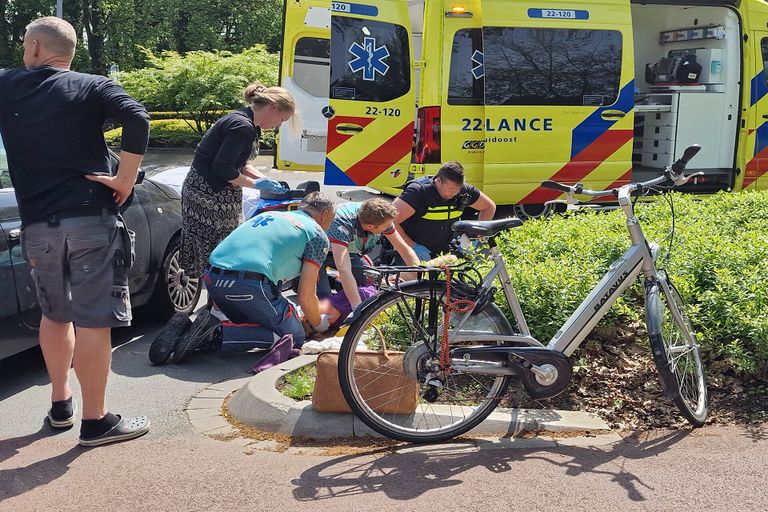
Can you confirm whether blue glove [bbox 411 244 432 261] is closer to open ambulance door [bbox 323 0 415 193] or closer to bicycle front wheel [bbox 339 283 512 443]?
open ambulance door [bbox 323 0 415 193]

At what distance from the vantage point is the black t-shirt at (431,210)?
6488mm

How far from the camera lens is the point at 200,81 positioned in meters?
18.1

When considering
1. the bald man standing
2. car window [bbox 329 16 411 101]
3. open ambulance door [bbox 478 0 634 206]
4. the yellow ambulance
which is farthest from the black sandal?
open ambulance door [bbox 478 0 634 206]

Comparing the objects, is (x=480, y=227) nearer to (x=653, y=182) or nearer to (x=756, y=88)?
(x=653, y=182)

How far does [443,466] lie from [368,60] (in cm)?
514

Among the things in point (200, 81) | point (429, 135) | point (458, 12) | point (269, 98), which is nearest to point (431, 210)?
point (269, 98)

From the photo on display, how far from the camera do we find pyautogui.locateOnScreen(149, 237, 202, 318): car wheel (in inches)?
247

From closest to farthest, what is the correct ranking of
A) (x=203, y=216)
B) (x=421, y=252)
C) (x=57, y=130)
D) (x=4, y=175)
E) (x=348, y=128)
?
(x=57, y=130) < (x=4, y=175) < (x=203, y=216) < (x=421, y=252) < (x=348, y=128)

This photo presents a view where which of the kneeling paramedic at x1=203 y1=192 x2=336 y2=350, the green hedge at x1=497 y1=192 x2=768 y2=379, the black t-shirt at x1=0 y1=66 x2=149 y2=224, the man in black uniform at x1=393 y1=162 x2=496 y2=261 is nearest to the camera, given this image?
the black t-shirt at x1=0 y1=66 x2=149 y2=224

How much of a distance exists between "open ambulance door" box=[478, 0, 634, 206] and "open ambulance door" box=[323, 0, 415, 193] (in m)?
0.80

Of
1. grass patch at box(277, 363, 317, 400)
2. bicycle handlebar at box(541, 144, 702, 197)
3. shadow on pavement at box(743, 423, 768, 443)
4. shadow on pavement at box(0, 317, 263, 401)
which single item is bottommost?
shadow on pavement at box(0, 317, 263, 401)

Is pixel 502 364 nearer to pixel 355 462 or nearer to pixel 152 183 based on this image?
pixel 355 462

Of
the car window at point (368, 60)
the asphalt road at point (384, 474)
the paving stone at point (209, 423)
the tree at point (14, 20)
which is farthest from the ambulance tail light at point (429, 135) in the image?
the tree at point (14, 20)

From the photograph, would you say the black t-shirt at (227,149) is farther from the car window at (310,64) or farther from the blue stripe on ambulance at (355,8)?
the car window at (310,64)
